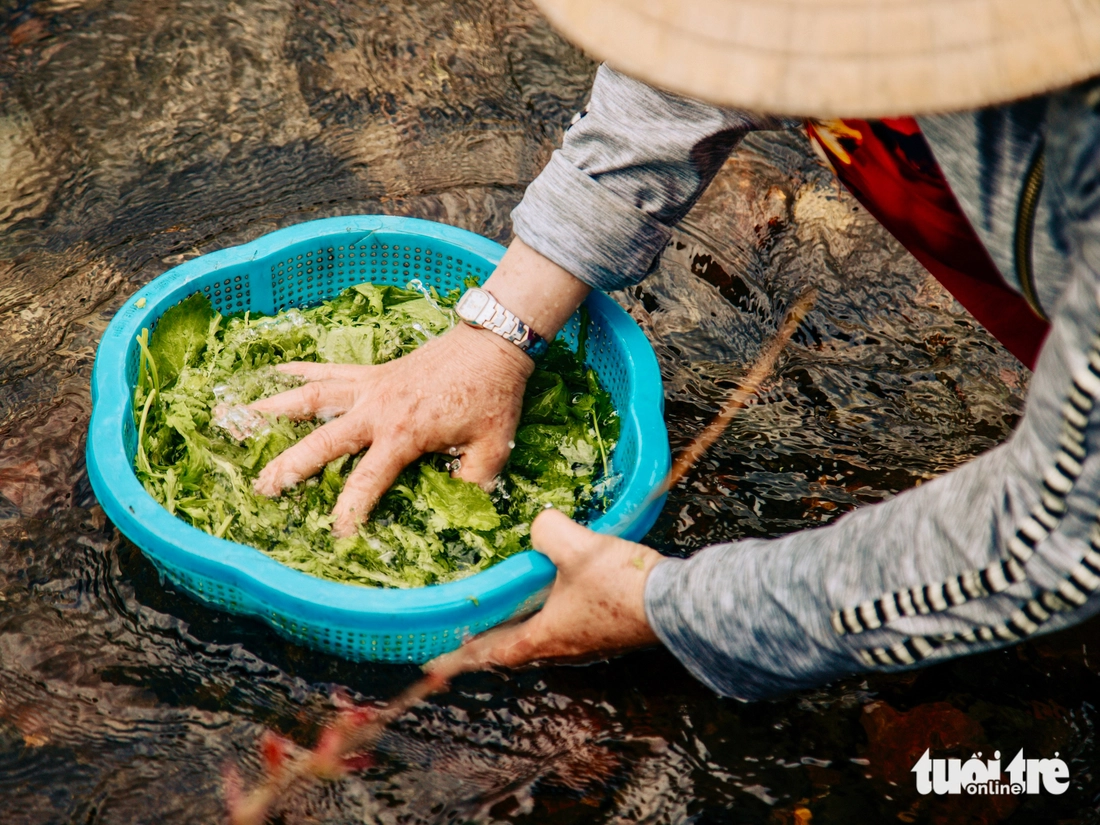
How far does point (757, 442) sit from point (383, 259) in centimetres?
113

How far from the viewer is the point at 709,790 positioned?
1.86 metres

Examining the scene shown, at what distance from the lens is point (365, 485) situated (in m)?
2.00

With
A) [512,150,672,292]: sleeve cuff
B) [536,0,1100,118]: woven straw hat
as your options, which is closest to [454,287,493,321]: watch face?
[512,150,672,292]: sleeve cuff

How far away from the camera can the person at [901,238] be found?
906 mm

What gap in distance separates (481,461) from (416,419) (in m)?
0.20

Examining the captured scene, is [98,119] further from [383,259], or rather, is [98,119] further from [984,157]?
[984,157]

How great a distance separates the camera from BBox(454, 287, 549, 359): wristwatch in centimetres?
200

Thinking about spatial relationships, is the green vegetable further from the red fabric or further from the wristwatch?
the red fabric

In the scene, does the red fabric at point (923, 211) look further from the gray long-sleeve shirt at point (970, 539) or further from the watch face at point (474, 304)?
the watch face at point (474, 304)

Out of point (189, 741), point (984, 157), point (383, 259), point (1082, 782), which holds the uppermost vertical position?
point (984, 157)

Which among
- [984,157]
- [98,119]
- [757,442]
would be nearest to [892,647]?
[984,157]

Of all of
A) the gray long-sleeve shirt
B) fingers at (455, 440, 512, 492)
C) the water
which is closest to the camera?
the gray long-sleeve shirt

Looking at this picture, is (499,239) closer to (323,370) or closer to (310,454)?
(323,370)

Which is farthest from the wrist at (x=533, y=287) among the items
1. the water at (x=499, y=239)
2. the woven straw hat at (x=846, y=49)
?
the woven straw hat at (x=846, y=49)
